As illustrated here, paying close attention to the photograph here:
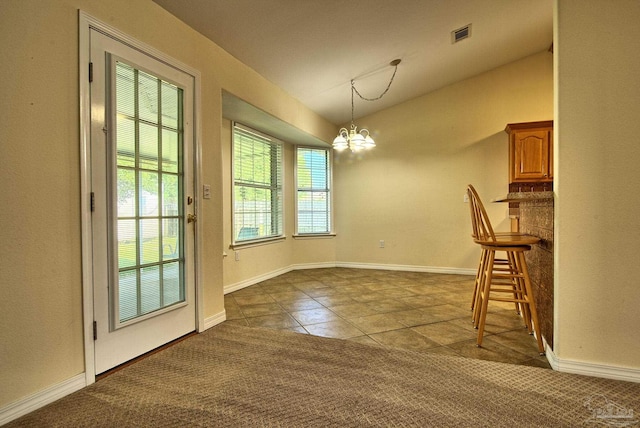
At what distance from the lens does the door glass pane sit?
1974mm

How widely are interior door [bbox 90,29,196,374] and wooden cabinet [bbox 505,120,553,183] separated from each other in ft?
13.2

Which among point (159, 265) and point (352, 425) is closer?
point (352, 425)

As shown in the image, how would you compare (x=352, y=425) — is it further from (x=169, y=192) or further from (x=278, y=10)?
(x=278, y=10)

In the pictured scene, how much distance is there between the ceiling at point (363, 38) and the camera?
2502 mm

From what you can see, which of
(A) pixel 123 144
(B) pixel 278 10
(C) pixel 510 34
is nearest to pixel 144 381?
(A) pixel 123 144

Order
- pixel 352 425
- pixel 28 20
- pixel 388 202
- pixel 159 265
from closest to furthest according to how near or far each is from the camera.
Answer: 1. pixel 352 425
2. pixel 28 20
3. pixel 159 265
4. pixel 388 202

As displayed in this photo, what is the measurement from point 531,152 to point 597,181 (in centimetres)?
276

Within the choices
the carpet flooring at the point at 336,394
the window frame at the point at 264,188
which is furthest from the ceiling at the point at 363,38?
the carpet flooring at the point at 336,394

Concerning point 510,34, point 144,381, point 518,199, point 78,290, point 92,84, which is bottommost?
point 144,381

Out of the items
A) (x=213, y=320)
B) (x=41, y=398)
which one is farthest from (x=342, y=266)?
(x=41, y=398)

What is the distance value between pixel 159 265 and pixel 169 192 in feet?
1.75

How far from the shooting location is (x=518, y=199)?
2012mm

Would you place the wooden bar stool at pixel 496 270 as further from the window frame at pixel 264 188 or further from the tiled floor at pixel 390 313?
the window frame at pixel 264 188

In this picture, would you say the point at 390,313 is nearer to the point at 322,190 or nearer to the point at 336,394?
the point at 336,394
